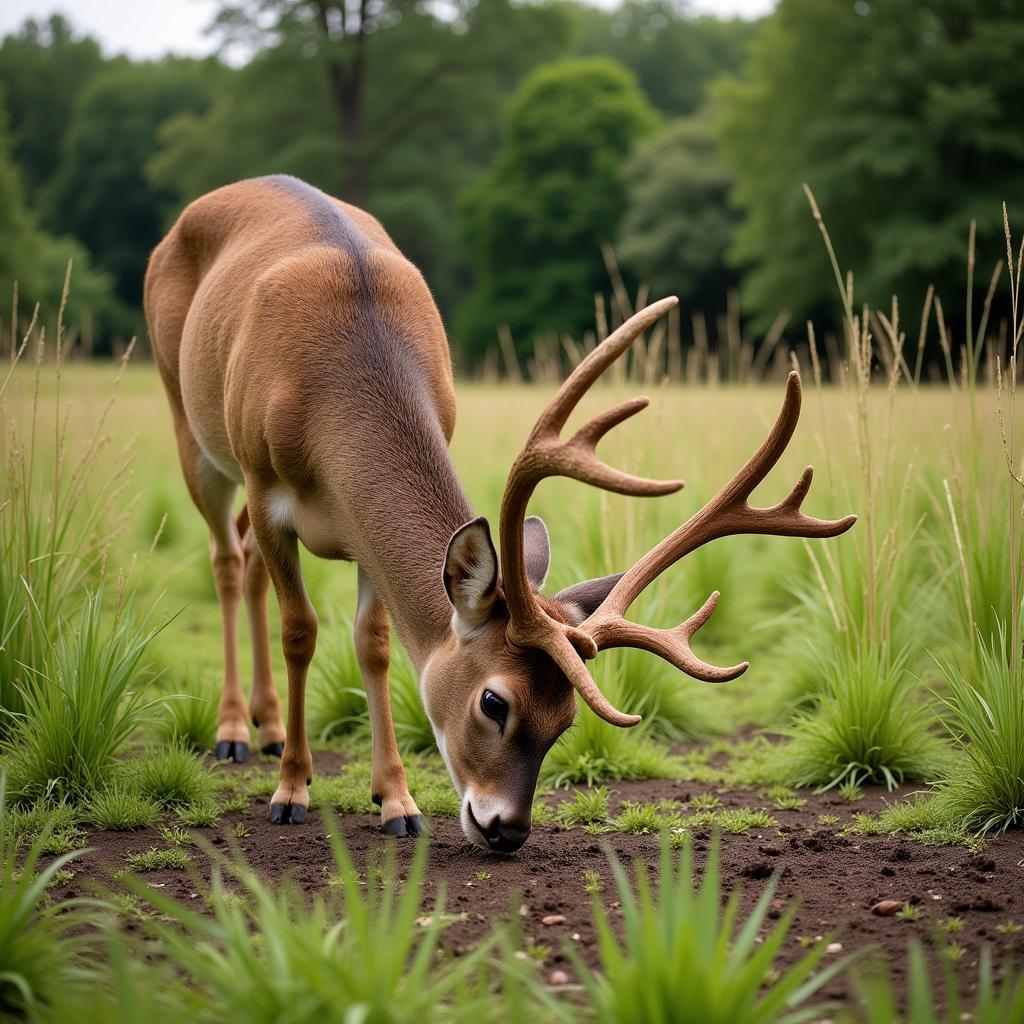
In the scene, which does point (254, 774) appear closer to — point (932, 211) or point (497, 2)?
point (932, 211)

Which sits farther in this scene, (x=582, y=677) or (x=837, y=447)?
(x=837, y=447)

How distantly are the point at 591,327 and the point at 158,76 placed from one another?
30163 millimetres

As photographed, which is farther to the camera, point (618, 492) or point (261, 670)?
point (261, 670)

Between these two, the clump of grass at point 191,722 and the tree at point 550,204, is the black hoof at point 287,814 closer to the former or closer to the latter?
the clump of grass at point 191,722

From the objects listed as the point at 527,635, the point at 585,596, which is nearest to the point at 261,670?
the point at 585,596

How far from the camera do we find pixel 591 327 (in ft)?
132

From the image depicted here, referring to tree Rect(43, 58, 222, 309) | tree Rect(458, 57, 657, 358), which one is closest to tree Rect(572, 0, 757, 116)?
tree Rect(458, 57, 657, 358)

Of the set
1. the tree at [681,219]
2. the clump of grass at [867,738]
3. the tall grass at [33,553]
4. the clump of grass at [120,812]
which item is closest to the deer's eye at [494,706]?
the clump of grass at [120,812]

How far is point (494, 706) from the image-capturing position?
3.46 m

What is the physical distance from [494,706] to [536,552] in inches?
25.0

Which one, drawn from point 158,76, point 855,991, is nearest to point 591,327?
point 158,76

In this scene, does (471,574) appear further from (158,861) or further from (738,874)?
(158,861)

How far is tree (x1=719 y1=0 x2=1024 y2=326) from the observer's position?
2408cm

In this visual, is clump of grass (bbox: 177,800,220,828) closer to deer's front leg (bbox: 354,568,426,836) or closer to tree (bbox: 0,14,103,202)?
deer's front leg (bbox: 354,568,426,836)
